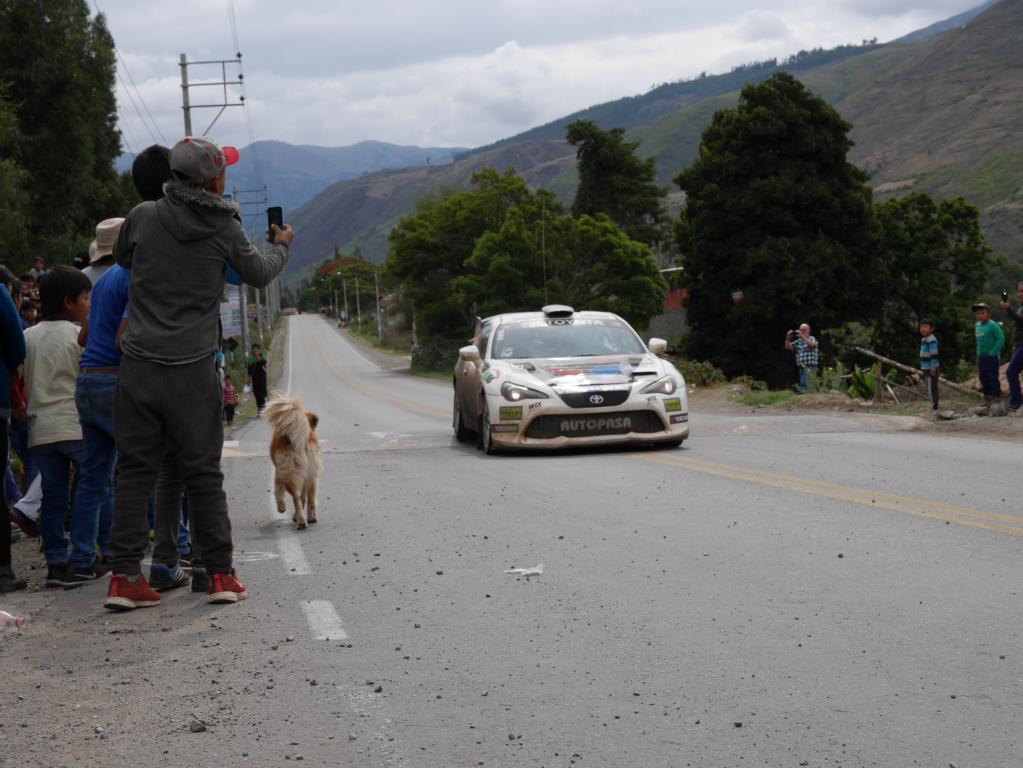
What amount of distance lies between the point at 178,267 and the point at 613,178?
8520cm

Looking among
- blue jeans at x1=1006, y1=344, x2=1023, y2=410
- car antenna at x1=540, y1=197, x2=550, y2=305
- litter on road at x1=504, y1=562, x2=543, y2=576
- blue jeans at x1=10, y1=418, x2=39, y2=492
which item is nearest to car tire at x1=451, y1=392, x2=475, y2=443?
blue jeans at x1=1006, y1=344, x2=1023, y2=410

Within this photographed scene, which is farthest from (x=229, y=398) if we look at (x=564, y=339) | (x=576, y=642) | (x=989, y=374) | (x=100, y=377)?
(x=576, y=642)

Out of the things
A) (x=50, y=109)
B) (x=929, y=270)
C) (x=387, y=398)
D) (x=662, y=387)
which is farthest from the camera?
(x=929, y=270)

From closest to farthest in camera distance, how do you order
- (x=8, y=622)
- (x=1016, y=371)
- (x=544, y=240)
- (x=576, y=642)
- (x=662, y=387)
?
(x=576, y=642)
(x=8, y=622)
(x=662, y=387)
(x=1016, y=371)
(x=544, y=240)

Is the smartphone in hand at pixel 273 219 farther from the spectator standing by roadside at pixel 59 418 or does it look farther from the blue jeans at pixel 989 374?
the blue jeans at pixel 989 374

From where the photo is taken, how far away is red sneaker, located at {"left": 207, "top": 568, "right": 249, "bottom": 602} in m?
6.54

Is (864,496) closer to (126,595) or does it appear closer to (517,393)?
(517,393)

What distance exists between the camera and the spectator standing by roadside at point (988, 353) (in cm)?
1956

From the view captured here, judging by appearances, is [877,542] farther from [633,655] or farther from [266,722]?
[266,722]

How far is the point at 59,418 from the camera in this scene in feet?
24.9

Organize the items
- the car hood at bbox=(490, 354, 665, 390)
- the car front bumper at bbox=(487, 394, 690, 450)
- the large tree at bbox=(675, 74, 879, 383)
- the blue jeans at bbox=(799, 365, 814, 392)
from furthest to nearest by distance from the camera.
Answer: the large tree at bbox=(675, 74, 879, 383) < the blue jeans at bbox=(799, 365, 814, 392) < the car hood at bbox=(490, 354, 665, 390) < the car front bumper at bbox=(487, 394, 690, 450)

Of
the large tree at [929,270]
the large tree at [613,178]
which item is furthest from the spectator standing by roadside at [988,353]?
the large tree at [613,178]

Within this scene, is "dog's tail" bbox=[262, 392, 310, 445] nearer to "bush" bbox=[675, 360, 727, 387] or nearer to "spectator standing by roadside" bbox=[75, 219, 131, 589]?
"spectator standing by roadside" bbox=[75, 219, 131, 589]

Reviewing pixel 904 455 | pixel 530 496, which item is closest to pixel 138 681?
pixel 530 496
